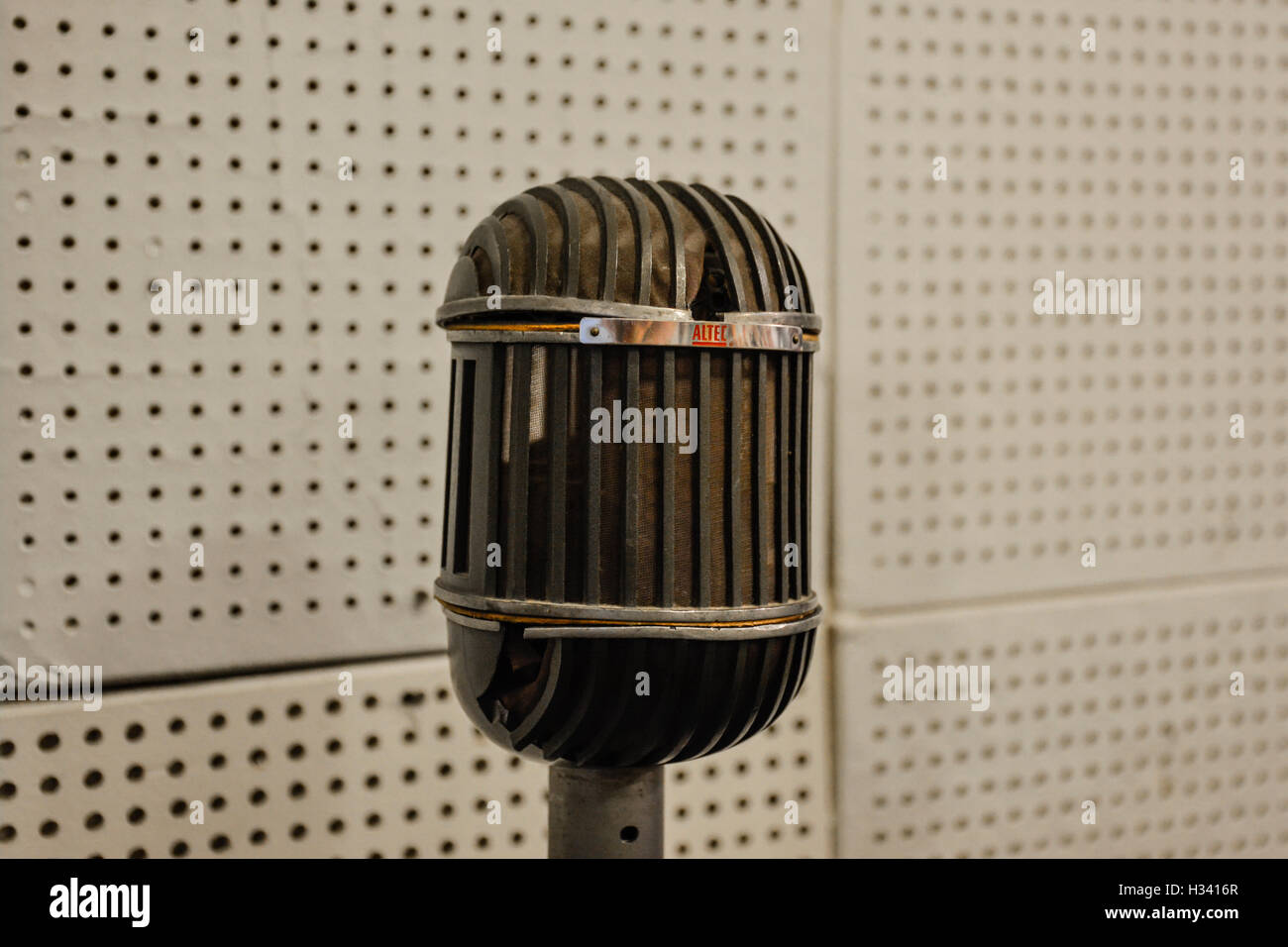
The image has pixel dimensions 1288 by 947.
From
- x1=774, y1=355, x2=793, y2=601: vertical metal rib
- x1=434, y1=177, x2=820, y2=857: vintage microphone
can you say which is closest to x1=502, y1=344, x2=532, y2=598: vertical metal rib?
x1=434, y1=177, x2=820, y2=857: vintage microphone

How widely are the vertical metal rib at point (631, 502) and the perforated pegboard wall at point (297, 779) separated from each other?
565mm

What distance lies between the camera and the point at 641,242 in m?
0.78

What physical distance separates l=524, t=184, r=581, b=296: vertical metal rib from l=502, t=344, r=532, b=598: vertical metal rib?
60 millimetres

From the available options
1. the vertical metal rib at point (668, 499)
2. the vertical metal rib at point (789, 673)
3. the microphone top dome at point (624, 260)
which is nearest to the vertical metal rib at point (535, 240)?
the microphone top dome at point (624, 260)

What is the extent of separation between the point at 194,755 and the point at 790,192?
1054 millimetres

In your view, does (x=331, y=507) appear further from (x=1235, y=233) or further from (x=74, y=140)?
(x=1235, y=233)

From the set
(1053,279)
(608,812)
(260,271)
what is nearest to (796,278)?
(608,812)

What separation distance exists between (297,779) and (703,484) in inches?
28.7

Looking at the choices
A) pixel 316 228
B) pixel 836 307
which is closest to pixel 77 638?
pixel 316 228

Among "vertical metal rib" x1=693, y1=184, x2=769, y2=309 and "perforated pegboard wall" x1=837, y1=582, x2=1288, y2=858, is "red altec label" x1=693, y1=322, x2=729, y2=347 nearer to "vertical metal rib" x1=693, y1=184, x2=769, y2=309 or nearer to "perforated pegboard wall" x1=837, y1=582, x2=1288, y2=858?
"vertical metal rib" x1=693, y1=184, x2=769, y2=309

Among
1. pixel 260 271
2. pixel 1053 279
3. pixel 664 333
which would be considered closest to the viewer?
pixel 664 333

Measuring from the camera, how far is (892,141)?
4.64ft

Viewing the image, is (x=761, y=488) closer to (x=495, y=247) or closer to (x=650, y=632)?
(x=650, y=632)

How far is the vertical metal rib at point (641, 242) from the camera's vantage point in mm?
766
